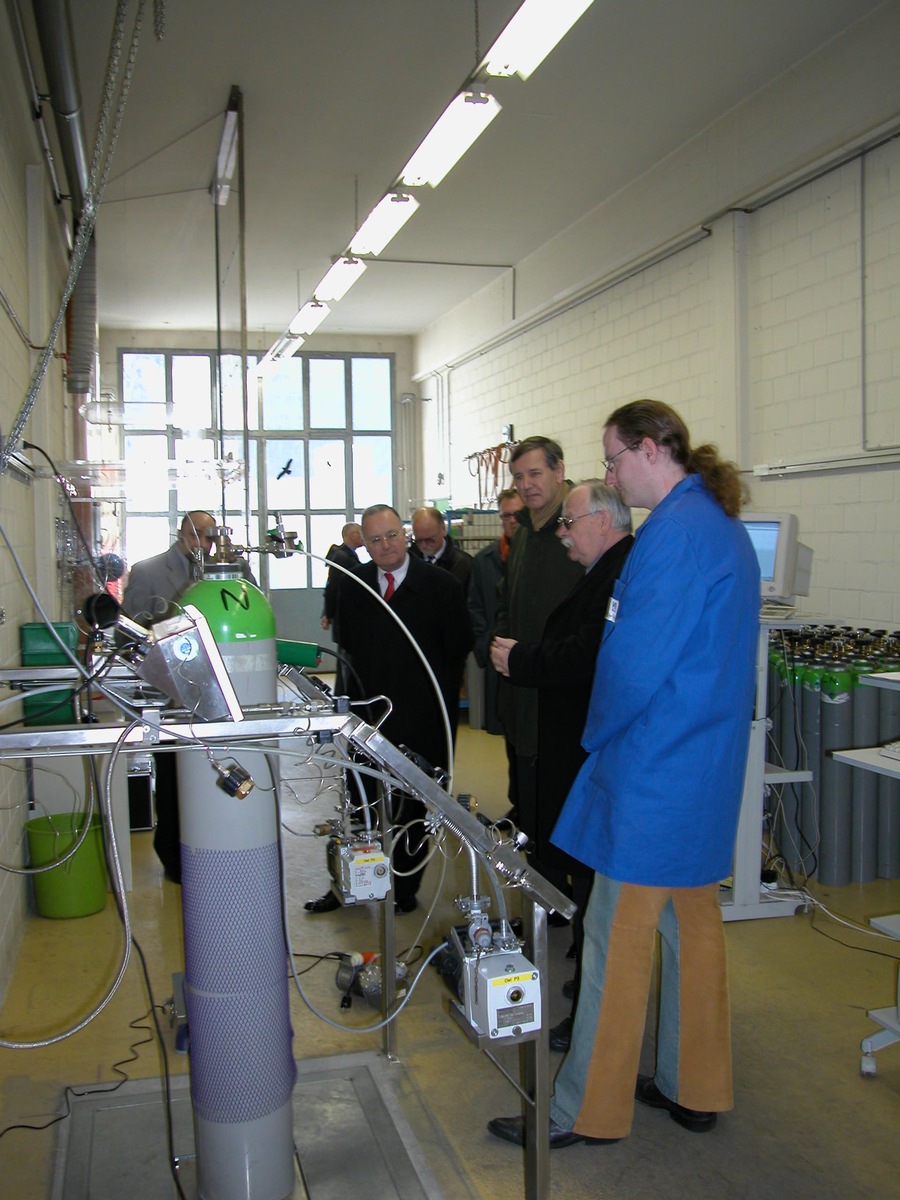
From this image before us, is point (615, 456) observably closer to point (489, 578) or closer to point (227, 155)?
point (489, 578)

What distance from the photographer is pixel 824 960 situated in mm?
3027

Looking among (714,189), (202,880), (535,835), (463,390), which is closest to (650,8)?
(714,189)

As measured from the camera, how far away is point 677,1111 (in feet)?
7.09

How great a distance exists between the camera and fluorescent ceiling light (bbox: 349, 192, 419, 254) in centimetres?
529

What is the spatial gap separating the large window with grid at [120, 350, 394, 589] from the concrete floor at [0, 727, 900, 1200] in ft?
24.8

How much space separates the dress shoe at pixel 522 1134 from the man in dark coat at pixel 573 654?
0.32 m

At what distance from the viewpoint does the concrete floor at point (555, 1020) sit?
199cm

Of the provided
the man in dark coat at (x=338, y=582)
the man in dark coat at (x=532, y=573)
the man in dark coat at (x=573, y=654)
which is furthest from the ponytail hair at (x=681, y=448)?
the man in dark coat at (x=532, y=573)

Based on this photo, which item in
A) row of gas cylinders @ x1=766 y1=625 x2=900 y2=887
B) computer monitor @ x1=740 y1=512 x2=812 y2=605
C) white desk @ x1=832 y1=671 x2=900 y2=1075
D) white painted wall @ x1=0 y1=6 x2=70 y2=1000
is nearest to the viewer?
white desk @ x1=832 y1=671 x2=900 y2=1075

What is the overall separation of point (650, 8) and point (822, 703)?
10.5 ft

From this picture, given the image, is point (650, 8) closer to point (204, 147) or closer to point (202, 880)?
point (204, 147)

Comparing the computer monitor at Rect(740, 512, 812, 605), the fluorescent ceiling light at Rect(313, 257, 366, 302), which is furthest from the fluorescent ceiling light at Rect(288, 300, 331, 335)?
the computer monitor at Rect(740, 512, 812, 605)

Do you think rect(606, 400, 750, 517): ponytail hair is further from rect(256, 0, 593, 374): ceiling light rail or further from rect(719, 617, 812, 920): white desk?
rect(256, 0, 593, 374): ceiling light rail

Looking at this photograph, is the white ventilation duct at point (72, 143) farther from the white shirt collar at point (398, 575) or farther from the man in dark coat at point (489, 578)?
the man in dark coat at point (489, 578)
